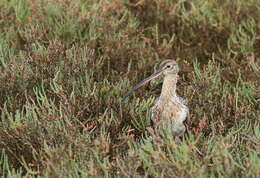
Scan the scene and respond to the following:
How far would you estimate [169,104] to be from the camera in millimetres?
3803

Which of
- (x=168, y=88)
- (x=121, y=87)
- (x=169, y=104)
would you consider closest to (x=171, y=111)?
(x=169, y=104)

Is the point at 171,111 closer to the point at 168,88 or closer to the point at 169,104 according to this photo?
the point at 169,104

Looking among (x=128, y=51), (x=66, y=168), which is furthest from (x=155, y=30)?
(x=66, y=168)

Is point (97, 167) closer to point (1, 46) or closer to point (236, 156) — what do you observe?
point (236, 156)

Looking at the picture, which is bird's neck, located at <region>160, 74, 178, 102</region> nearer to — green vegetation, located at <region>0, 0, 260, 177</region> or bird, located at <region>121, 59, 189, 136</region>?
bird, located at <region>121, 59, 189, 136</region>

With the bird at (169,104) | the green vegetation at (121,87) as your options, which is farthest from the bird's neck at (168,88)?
the green vegetation at (121,87)

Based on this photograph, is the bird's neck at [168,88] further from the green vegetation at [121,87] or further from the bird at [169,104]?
the green vegetation at [121,87]

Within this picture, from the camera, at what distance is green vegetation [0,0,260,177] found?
2.97 metres

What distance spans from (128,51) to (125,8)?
31.4 inches

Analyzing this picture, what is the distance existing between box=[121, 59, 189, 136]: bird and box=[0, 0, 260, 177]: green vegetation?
67 millimetres

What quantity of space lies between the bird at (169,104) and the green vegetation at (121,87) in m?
0.07

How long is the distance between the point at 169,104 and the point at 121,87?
478mm

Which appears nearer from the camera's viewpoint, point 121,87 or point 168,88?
point 168,88

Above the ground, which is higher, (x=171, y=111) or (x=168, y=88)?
(x=168, y=88)
